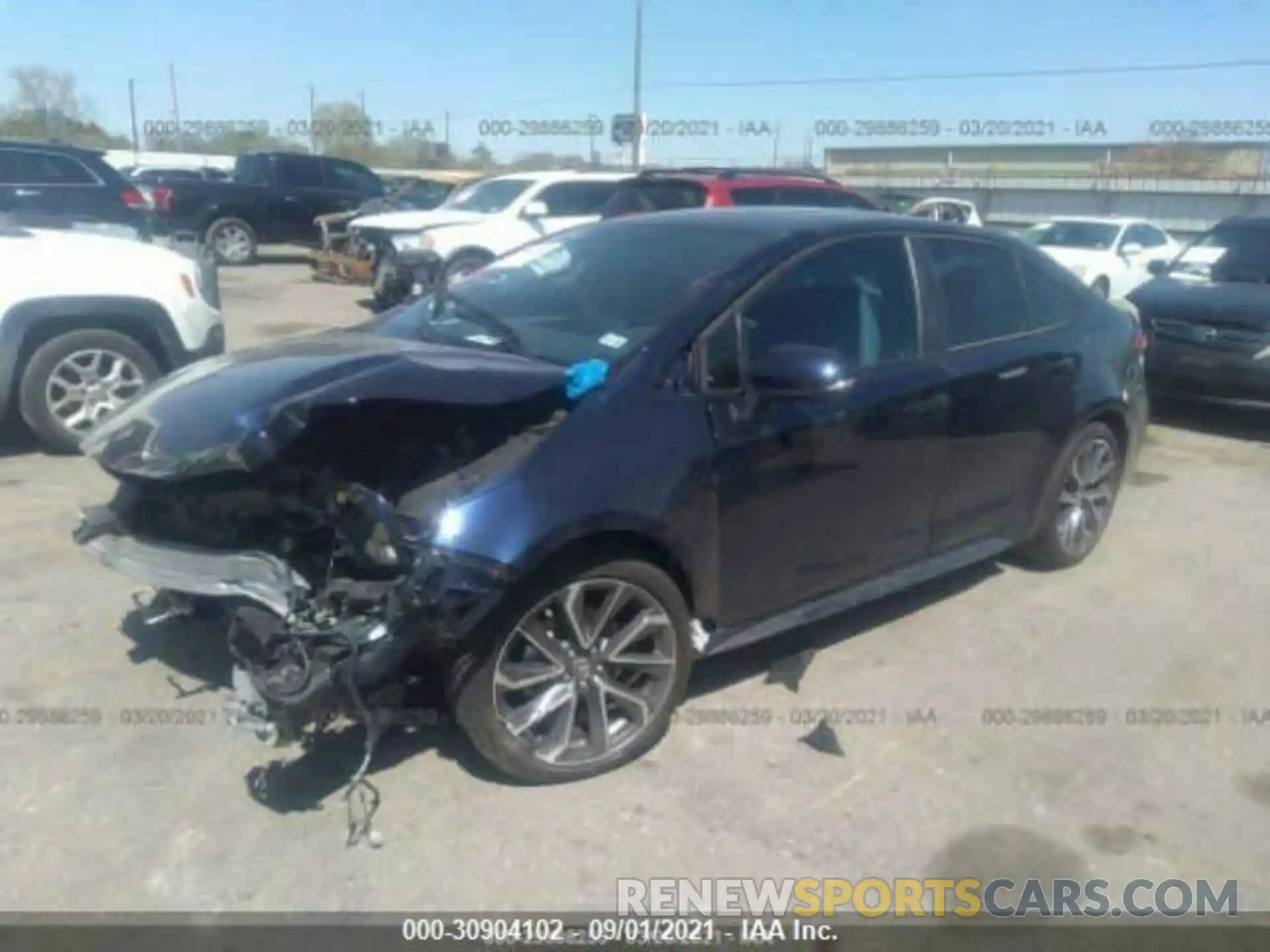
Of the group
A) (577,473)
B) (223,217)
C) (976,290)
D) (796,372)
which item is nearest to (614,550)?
(577,473)

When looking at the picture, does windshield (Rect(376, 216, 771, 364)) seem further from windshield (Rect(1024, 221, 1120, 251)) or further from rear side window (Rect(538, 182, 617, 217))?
windshield (Rect(1024, 221, 1120, 251))

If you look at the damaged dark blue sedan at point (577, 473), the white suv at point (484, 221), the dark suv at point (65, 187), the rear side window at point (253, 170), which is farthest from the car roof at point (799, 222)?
the rear side window at point (253, 170)

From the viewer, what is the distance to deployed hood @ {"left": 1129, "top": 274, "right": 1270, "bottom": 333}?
800cm

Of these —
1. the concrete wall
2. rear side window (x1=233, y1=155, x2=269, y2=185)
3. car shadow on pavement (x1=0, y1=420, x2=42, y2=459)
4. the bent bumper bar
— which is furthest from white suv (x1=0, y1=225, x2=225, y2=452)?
the concrete wall

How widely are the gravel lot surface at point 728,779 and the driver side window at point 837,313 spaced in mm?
1172

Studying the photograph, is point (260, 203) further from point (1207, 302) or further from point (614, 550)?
point (614, 550)

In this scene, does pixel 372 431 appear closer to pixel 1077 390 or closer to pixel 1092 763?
pixel 1092 763

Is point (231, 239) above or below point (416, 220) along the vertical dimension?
below

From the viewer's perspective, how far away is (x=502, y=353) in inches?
143

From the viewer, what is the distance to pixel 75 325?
6.22 meters

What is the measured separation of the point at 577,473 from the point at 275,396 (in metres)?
0.90

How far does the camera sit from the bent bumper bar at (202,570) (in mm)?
3031

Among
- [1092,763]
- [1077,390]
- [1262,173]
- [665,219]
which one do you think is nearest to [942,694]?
[1092,763]

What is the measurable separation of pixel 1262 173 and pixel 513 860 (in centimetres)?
4919
